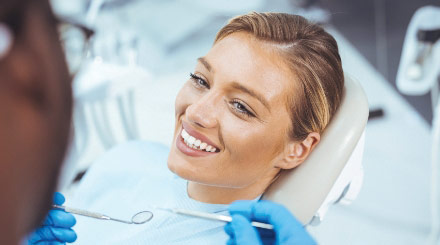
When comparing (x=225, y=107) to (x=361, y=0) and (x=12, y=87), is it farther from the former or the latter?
(x=361, y=0)

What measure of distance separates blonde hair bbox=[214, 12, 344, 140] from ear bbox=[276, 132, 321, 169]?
0.02 m

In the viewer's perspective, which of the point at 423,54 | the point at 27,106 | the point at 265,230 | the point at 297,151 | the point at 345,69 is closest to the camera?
the point at 27,106

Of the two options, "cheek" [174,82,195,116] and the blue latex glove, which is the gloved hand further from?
the blue latex glove

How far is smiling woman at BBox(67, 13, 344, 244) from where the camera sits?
42.3 inches

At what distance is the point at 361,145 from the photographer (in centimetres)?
115

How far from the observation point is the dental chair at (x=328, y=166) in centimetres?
106

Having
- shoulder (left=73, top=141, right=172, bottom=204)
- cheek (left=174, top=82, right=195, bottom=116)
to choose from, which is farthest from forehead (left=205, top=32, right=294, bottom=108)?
shoulder (left=73, top=141, right=172, bottom=204)

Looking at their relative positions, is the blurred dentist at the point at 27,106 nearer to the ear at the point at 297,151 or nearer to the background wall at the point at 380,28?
the ear at the point at 297,151

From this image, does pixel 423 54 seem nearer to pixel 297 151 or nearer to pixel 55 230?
pixel 297 151

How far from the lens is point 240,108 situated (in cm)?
110

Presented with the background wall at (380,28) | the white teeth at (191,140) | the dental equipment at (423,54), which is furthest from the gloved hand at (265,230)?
the background wall at (380,28)

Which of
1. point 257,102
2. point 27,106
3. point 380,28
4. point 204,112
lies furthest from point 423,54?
point 27,106

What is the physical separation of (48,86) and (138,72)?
157 cm

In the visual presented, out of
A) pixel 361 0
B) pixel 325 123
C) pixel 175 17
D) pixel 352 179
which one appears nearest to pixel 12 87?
pixel 325 123
